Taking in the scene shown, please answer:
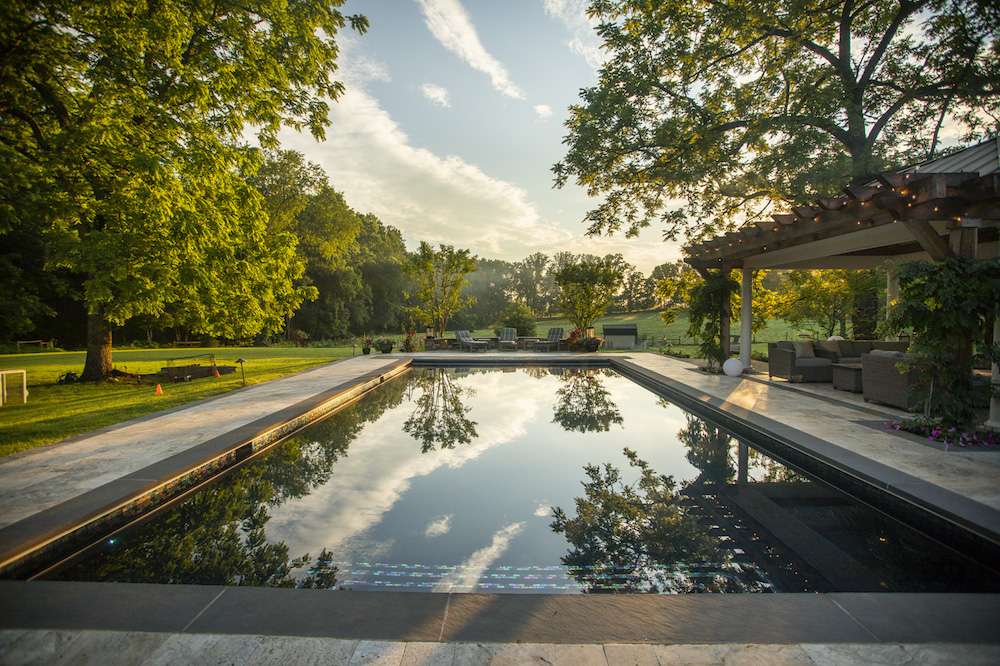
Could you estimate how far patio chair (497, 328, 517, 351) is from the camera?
59.0 ft

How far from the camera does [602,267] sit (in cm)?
1772

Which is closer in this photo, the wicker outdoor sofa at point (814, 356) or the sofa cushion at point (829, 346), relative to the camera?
the wicker outdoor sofa at point (814, 356)

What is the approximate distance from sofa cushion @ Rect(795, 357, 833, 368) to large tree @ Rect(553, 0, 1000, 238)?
500 cm

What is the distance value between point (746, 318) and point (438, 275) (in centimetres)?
1205

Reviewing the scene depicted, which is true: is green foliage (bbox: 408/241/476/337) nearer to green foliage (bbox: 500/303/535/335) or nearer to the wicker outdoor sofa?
green foliage (bbox: 500/303/535/335)

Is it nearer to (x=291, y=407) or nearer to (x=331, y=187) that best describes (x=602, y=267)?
(x=291, y=407)

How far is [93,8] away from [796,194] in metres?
14.7

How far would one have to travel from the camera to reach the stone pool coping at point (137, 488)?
2668 millimetres

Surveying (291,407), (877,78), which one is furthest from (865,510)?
(877,78)

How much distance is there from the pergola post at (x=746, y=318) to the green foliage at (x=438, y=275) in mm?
10644

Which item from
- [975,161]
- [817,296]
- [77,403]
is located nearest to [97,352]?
[77,403]

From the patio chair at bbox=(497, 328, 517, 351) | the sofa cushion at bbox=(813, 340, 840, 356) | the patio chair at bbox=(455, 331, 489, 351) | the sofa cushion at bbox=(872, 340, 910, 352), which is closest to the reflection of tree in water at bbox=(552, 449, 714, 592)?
the sofa cushion at bbox=(813, 340, 840, 356)

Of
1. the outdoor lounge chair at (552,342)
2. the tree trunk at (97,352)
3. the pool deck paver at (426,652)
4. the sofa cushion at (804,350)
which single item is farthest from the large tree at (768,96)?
the pool deck paver at (426,652)

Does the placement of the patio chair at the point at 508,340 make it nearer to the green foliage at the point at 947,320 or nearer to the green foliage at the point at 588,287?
the green foliage at the point at 588,287
